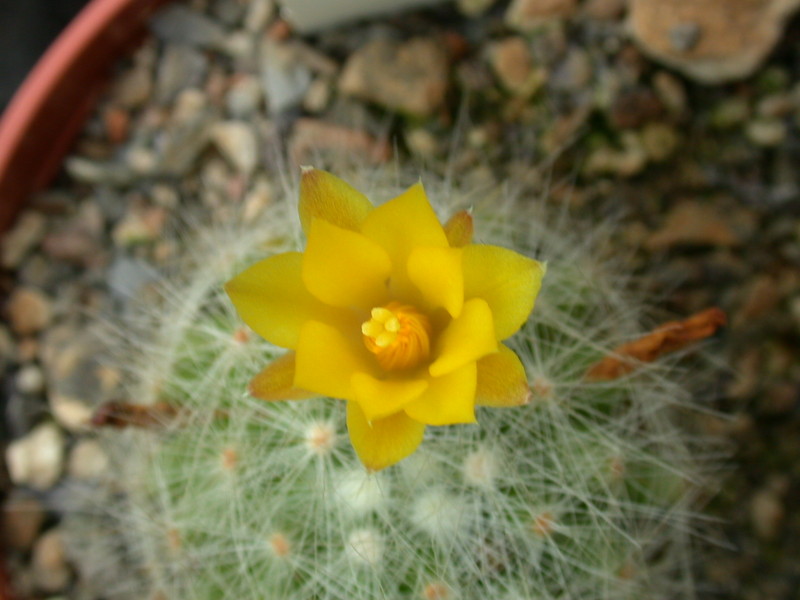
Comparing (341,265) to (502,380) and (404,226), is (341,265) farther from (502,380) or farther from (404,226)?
(502,380)

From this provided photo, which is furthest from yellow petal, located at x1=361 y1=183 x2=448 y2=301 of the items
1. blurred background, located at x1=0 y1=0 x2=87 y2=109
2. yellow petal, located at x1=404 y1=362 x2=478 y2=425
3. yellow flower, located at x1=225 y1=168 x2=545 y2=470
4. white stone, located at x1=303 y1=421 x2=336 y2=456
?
blurred background, located at x1=0 y1=0 x2=87 y2=109

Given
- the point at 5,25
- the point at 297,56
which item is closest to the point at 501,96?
the point at 297,56

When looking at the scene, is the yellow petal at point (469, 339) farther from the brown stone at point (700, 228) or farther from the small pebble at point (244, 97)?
the small pebble at point (244, 97)

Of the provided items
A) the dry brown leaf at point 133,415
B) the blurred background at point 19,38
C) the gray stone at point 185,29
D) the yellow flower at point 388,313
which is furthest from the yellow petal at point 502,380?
the blurred background at point 19,38

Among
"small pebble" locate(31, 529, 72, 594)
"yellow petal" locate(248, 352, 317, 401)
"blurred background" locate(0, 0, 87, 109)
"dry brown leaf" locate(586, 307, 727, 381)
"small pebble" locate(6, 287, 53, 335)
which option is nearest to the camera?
"yellow petal" locate(248, 352, 317, 401)

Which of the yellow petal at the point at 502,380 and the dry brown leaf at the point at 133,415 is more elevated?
the yellow petal at the point at 502,380

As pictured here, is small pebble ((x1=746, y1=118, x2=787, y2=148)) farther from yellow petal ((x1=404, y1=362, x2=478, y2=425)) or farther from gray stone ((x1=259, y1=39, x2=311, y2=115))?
yellow petal ((x1=404, y1=362, x2=478, y2=425))

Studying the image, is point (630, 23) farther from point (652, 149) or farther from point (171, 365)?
point (171, 365)

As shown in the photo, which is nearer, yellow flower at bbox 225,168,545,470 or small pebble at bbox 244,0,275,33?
yellow flower at bbox 225,168,545,470
